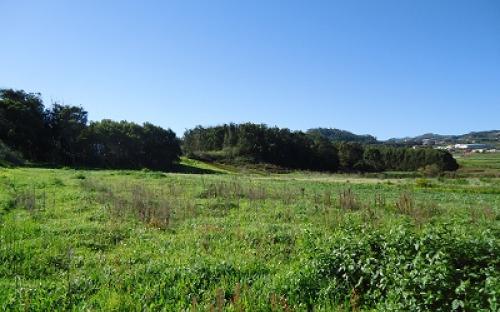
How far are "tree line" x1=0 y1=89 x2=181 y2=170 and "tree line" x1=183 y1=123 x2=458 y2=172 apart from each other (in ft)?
83.8

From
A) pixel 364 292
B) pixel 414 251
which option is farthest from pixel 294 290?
pixel 414 251

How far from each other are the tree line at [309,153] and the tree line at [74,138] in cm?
2553

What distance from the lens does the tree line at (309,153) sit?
101875 millimetres

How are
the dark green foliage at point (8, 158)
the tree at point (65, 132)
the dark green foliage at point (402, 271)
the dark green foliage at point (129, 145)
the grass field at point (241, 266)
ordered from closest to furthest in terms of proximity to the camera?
the dark green foliage at point (402, 271), the grass field at point (241, 266), the dark green foliage at point (8, 158), the tree at point (65, 132), the dark green foliage at point (129, 145)

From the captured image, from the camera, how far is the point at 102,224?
40.7 feet

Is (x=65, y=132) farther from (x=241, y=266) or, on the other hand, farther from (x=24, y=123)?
(x=241, y=266)

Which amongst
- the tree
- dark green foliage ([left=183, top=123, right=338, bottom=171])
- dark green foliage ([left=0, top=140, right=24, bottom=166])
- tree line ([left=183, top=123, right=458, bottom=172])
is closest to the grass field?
dark green foliage ([left=0, top=140, right=24, bottom=166])

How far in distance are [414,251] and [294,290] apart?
75.1 inches

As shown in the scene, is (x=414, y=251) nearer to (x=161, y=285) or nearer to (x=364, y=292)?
(x=364, y=292)

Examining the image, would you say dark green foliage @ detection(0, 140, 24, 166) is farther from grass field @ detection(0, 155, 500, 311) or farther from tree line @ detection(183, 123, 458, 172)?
tree line @ detection(183, 123, 458, 172)

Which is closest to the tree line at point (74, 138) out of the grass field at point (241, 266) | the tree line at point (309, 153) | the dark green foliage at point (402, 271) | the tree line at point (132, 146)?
the tree line at point (132, 146)

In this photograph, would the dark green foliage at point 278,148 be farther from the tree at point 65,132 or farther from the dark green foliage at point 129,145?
the tree at point 65,132

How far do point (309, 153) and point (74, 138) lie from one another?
188 feet

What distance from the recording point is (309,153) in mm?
103188
